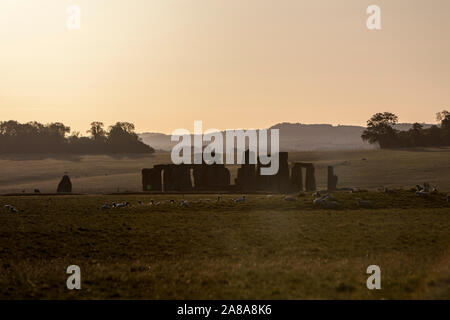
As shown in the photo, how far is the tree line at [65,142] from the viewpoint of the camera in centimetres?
15575

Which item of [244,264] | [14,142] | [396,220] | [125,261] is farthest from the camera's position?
[14,142]

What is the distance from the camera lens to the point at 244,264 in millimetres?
17438

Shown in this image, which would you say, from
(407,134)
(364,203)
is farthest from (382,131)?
(364,203)

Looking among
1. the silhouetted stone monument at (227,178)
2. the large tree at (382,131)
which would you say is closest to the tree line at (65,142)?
the large tree at (382,131)

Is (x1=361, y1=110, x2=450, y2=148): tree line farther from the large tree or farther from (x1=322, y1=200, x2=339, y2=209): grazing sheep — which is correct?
(x1=322, y1=200, x2=339, y2=209): grazing sheep

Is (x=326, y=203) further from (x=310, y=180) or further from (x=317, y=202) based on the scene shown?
(x=310, y=180)

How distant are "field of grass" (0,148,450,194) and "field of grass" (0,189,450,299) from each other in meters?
34.7

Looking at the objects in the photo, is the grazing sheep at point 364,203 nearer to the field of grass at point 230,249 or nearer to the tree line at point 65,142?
the field of grass at point 230,249

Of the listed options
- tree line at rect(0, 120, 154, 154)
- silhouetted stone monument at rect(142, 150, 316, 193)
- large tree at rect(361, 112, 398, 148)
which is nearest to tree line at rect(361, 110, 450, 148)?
large tree at rect(361, 112, 398, 148)

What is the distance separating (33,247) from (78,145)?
142m

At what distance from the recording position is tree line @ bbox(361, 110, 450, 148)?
13525 centimetres

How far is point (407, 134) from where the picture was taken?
140m
